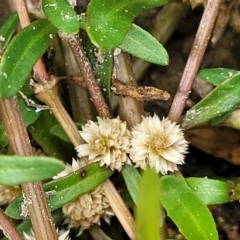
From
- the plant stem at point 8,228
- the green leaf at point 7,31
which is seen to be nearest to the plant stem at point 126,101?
the green leaf at point 7,31

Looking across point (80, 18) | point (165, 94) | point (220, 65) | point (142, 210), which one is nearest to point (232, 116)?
point (165, 94)

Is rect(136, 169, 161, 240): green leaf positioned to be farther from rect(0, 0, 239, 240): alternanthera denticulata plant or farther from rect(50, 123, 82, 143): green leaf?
rect(50, 123, 82, 143): green leaf

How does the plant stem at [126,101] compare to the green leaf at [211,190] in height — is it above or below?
above

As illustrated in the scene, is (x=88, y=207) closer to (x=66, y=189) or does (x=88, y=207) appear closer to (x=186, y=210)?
(x=66, y=189)

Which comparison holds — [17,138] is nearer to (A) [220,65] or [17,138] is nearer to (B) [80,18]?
(B) [80,18]

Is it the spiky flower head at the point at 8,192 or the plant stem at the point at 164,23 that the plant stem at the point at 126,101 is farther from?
the spiky flower head at the point at 8,192
